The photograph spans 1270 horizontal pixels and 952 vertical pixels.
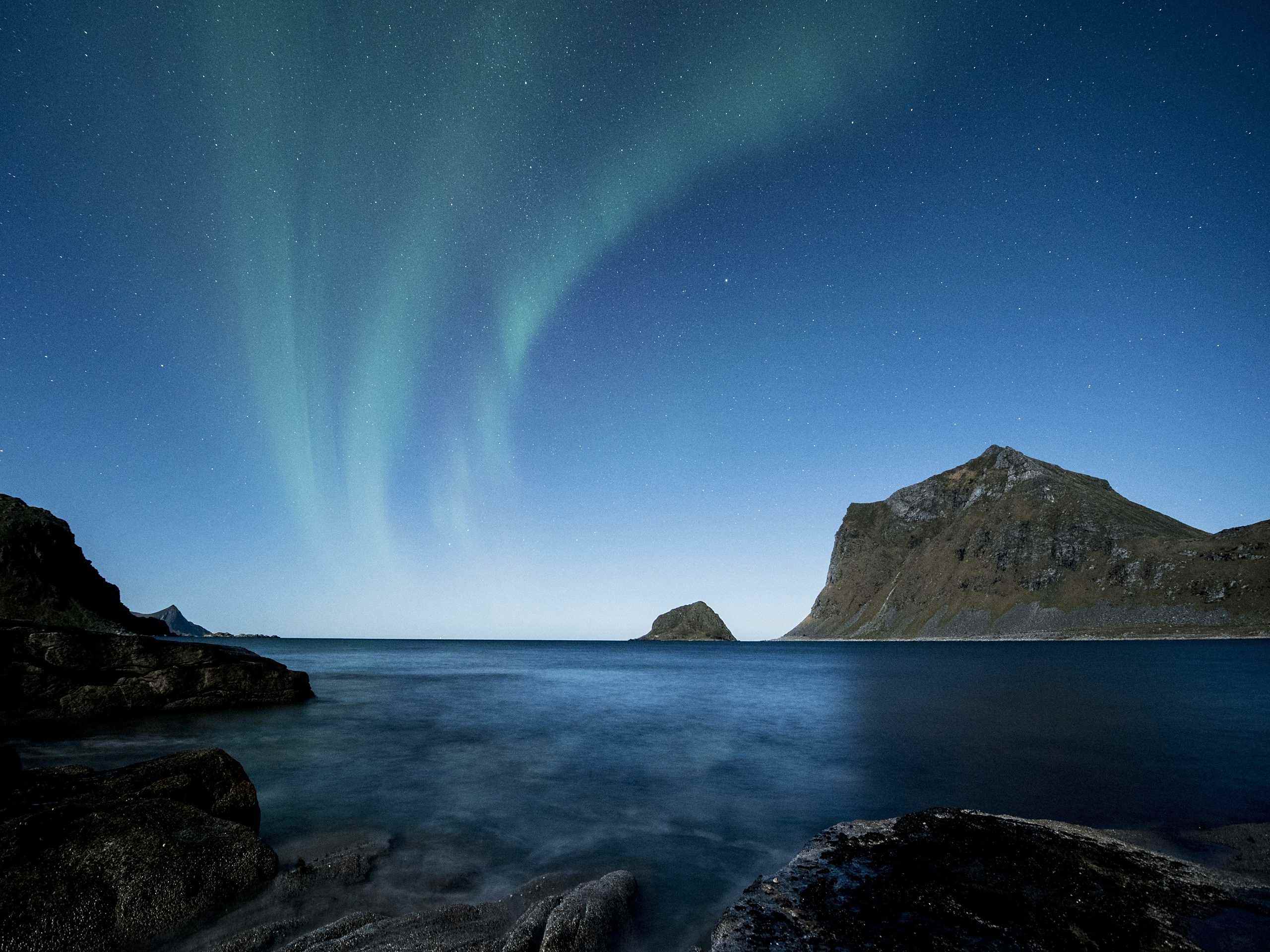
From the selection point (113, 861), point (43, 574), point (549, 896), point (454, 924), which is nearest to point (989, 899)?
point (549, 896)

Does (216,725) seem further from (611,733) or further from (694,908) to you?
(694,908)

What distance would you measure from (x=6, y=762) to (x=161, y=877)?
16.4 ft

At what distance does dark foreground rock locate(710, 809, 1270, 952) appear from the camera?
6227 millimetres

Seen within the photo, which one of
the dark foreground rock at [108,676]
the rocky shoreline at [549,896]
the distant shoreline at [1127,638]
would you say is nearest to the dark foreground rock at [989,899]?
the rocky shoreline at [549,896]

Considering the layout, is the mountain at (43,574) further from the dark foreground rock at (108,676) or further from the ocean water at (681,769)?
the ocean water at (681,769)

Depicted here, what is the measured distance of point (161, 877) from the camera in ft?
23.7

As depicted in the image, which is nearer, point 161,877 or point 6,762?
point 161,877

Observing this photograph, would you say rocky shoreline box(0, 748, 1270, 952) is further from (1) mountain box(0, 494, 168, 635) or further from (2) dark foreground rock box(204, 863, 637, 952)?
(1) mountain box(0, 494, 168, 635)

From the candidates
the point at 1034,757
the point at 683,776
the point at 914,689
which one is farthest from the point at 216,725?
the point at 914,689

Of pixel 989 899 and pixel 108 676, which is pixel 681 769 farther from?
pixel 108 676

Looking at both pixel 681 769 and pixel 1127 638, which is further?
pixel 1127 638

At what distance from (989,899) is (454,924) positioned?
6.98 metres

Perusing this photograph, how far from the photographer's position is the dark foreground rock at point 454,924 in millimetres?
6250

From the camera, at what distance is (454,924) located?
7195 mm
